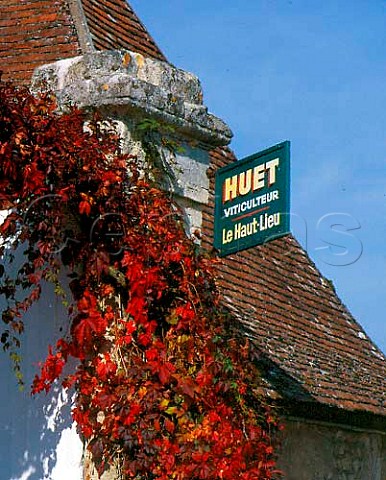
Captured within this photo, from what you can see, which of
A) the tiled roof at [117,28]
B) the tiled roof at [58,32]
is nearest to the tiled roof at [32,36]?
the tiled roof at [58,32]

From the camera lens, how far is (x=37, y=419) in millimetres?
5363

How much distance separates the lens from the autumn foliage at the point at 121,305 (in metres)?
5.02

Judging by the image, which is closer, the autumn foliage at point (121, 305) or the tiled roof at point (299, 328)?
the autumn foliage at point (121, 305)

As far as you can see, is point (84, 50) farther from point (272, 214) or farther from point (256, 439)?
point (256, 439)

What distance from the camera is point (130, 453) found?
5.05 m

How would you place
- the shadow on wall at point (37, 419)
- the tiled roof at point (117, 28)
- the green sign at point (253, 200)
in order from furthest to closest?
1. the tiled roof at point (117, 28)
2. the green sign at point (253, 200)
3. the shadow on wall at point (37, 419)

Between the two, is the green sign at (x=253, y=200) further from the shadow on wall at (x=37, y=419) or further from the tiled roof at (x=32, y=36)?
the tiled roof at (x=32, y=36)

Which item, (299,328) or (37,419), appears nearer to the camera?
(37,419)

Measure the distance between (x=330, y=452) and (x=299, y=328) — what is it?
1462 mm

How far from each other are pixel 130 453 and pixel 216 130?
6.22ft

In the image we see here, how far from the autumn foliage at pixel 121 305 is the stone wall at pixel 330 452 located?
3884mm

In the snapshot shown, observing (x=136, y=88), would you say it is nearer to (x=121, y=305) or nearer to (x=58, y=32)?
(x=121, y=305)

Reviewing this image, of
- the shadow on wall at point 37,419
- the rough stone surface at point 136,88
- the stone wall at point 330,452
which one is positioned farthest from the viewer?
the stone wall at point 330,452

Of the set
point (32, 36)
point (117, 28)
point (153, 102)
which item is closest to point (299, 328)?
point (117, 28)
